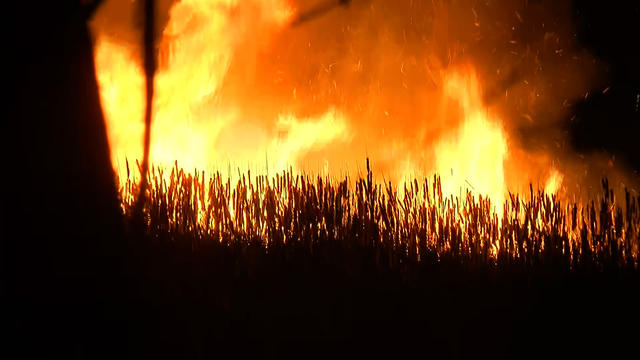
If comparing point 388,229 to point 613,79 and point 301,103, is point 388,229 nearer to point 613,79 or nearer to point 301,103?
point 301,103

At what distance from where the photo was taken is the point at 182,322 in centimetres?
392

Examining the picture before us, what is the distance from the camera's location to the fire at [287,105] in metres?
7.11

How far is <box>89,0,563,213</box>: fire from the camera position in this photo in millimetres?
7109

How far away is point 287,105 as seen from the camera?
8.05 metres

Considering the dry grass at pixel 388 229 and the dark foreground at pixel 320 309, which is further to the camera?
the dry grass at pixel 388 229

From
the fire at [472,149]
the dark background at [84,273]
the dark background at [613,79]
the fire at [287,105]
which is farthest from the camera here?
the dark background at [613,79]

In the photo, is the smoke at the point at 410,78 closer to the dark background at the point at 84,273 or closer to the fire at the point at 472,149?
the fire at the point at 472,149

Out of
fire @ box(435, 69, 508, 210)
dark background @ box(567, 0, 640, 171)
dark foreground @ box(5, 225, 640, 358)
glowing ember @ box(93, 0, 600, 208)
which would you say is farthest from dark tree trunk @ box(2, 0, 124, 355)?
dark background @ box(567, 0, 640, 171)

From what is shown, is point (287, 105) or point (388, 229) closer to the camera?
point (388, 229)

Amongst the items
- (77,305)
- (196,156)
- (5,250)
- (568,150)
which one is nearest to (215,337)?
(77,305)

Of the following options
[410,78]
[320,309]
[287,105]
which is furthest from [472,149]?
[320,309]

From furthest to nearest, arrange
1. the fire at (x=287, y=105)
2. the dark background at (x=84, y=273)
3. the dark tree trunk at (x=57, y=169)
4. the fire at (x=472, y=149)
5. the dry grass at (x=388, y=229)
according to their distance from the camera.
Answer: the fire at (x=472, y=149), the fire at (x=287, y=105), the dry grass at (x=388, y=229), the dark tree trunk at (x=57, y=169), the dark background at (x=84, y=273)

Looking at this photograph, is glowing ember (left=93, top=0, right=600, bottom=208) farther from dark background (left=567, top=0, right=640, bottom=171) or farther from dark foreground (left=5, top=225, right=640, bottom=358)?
dark foreground (left=5, top=225, right=640, bottom=358)

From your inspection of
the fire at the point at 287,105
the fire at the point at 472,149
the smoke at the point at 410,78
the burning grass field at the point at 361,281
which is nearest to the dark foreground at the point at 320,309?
the burning grass field at the point at 361,281
